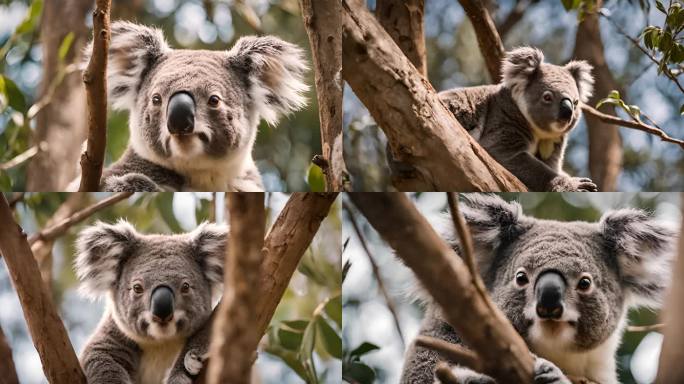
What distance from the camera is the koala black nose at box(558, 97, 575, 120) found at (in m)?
2.31

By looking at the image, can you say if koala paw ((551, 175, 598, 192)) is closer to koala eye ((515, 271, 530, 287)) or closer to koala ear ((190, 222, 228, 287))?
koala eye ((515, 271, 530, 287))

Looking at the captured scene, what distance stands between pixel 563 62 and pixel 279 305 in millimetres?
1172

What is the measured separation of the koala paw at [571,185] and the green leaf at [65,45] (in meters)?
1.65

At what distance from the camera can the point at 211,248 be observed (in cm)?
254

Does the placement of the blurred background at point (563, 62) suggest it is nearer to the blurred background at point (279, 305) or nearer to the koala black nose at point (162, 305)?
the blurred background at point (279, 305)

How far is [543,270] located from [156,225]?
4.11ft

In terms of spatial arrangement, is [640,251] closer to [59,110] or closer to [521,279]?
[521,279]

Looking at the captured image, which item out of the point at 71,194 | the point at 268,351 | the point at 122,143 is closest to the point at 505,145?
the point at 268,351

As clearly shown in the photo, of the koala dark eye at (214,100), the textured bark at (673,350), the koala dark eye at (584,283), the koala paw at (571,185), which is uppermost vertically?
the koala dark eye at (214,100)

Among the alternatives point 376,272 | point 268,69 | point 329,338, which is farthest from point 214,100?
point 329,338

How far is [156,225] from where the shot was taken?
2627mm

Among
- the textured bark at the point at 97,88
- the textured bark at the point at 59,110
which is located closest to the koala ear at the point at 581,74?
the textured bark at the point at 97,88

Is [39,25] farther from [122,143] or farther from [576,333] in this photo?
[576,333]

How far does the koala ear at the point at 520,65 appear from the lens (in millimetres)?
2340
